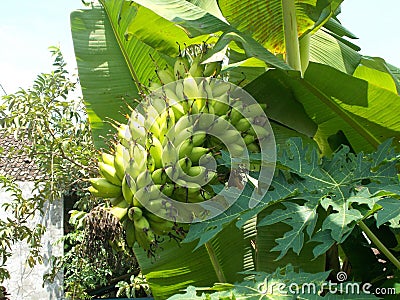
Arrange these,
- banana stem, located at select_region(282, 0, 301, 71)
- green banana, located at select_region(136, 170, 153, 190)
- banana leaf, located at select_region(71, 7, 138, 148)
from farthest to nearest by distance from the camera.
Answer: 1. banana leaf, located at select_region(71, 7, 138, 148)
2. banana stem, located at select_region(282, 0, 301, 71)
3. green banana, located at select_region(136, 170, 153, 190)

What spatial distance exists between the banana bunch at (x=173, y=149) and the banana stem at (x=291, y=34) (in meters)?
0.22

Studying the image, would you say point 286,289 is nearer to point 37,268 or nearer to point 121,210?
point 121,210

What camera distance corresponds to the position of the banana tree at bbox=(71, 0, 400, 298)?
1.22 m

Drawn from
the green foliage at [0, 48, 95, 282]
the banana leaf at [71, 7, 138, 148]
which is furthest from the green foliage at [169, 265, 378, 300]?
the green foliage at [0, 48, 95, 282]

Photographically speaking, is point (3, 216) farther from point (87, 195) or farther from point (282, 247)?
point (282, 247)

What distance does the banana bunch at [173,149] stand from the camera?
3.05 ft

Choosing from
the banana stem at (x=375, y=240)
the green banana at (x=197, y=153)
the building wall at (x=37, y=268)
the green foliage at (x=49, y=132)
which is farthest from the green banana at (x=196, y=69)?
the building wall at (x=37, y=268)

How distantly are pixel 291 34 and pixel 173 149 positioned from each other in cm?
48

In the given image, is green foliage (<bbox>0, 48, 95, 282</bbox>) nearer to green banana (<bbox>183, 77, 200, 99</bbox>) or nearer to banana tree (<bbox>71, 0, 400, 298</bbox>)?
banana tree (<bbox>71, 0, 400, 298</bbox>)

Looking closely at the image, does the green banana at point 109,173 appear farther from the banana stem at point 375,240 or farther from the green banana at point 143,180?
the banana stem at point 375,240

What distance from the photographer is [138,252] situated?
1.38m

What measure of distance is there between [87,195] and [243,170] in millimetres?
2402

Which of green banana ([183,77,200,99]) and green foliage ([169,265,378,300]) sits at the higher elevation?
green banana ([183,77,200,99])

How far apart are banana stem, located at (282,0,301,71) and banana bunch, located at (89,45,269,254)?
0.22m
